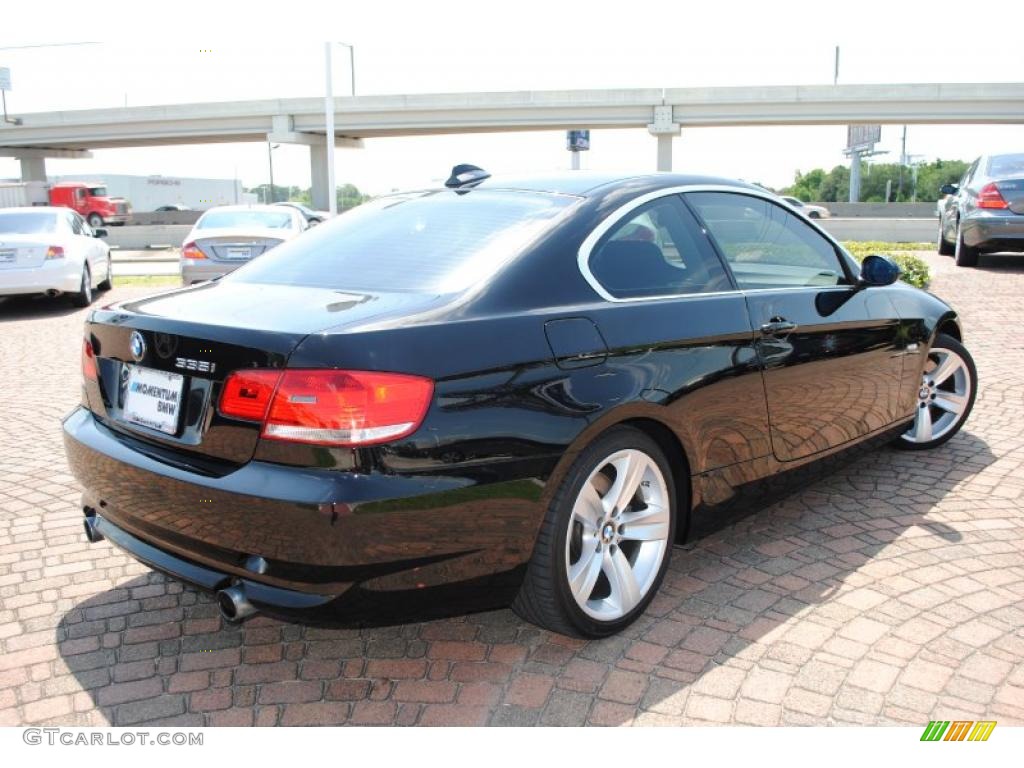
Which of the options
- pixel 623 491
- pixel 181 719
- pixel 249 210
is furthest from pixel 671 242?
pixel 249 210

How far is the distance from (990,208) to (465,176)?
11.8 meters

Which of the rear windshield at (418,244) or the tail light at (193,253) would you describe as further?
the tail light at (193,253)

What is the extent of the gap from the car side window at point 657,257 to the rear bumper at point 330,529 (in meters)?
0.90

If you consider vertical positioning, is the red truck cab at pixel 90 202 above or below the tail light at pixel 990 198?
below

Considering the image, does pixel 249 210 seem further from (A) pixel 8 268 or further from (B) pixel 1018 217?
(B) pixel 1018 217

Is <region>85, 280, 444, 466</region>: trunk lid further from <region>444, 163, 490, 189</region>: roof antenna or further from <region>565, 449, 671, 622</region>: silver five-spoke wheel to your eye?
<region>444, 163, 490, 189</region>: roof antenna

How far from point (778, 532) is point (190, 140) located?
6573 centimetres

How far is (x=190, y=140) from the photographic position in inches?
2483

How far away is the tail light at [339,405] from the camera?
2504 mm

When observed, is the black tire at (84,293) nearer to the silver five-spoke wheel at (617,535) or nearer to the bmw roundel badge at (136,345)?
the bmw roundel badge at (136,345)

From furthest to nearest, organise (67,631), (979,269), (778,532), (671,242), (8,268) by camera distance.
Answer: (979,269), (8,268), (778,532), (671,242), (67,631)

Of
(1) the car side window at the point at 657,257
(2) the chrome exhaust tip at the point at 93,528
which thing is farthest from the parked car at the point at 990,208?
(2) the chrome exhaust tip at the point at 93,528

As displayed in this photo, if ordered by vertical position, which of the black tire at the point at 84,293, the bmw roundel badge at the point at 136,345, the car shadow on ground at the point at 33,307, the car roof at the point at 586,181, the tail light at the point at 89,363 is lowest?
the car shadow on ground at the point at 33,307

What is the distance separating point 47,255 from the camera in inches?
470
